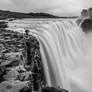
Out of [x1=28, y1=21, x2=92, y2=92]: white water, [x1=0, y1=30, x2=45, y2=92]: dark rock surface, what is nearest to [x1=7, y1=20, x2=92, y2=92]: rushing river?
[x1=28, y1=21, x2=92, y2=92]: white water

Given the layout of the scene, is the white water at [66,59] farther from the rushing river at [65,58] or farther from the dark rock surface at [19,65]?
the dark rock surface at [19,65]

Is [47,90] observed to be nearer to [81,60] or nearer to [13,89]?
[13,89]

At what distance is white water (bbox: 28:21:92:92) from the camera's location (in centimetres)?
1634

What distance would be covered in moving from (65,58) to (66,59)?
0.21 m

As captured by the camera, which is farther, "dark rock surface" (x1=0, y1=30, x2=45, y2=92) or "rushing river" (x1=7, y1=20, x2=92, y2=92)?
"rushing river" (x1=7, y1=20, x2=92, y2=92)

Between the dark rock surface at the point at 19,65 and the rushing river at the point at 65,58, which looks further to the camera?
the rushing river at the point at 65,58

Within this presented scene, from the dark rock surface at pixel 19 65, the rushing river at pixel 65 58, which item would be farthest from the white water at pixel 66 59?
the dark rock surface at pixel 19 65

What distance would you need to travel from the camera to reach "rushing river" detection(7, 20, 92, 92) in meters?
16.3

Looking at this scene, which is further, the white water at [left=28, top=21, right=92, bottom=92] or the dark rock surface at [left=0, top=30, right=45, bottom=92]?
the white water at [left=28, top=21, right=92, bottom=92]

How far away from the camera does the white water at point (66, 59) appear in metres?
16.3

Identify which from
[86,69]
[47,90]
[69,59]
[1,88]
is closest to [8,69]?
[1,88]

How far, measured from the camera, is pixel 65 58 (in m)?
23.2

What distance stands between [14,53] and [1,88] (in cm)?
339

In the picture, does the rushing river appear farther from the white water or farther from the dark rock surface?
the dark rock surface
